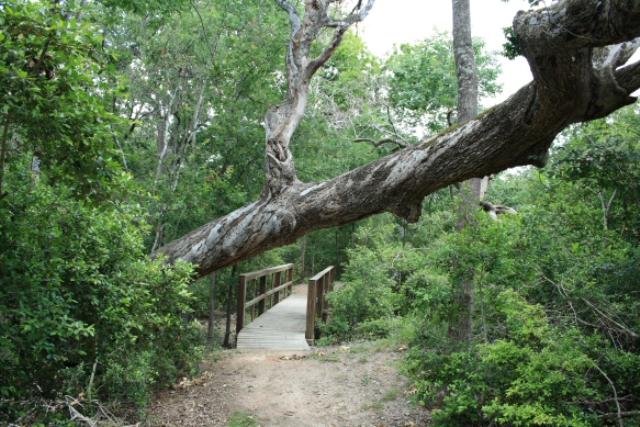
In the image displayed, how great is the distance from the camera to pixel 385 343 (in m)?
8.21

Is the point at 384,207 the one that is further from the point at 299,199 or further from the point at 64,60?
the point at 64,60

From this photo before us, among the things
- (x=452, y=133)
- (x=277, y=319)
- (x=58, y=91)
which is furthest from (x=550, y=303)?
(x=277, y=319)

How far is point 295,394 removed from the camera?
630 cm

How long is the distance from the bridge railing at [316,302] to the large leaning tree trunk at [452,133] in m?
3.47

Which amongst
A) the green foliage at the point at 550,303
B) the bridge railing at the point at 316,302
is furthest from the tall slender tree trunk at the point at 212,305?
the green foliage at the point at 550,303

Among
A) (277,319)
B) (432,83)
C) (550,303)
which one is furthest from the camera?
(432,83)

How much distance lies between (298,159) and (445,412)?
682 cm

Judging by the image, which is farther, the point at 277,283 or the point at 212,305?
the point at 277,283

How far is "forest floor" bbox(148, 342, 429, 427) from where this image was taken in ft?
18.3

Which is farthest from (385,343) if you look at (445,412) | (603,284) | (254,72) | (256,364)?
(254,72)

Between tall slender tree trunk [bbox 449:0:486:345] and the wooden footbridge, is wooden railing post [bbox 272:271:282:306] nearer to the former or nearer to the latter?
the wooden footbridge

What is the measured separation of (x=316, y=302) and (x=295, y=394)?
4.81 m

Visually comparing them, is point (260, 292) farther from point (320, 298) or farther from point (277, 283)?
point (277, 283)

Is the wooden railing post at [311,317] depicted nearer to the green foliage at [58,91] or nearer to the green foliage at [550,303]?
the green foliage at [550,303]
